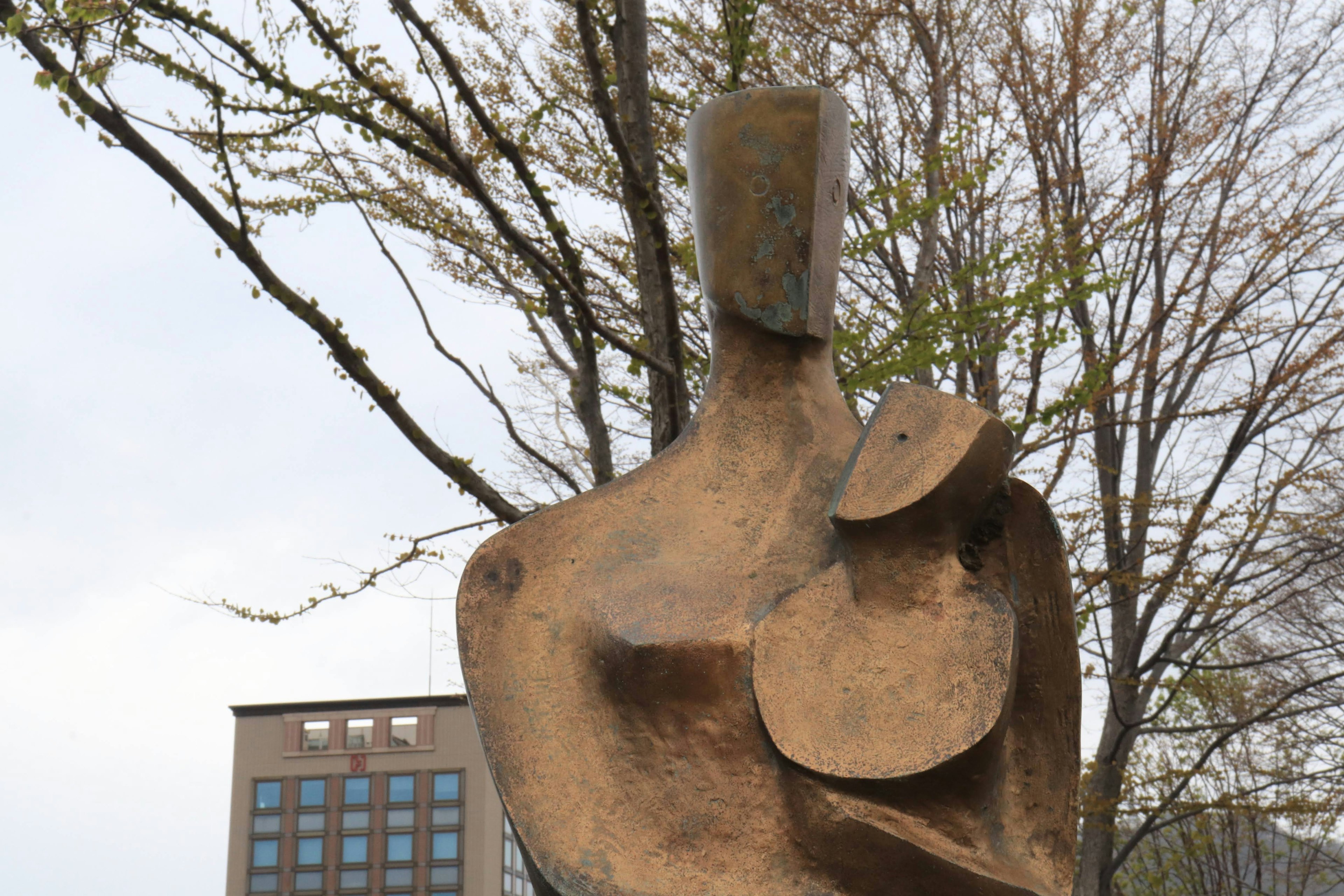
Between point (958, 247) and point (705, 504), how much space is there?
583 centimetres

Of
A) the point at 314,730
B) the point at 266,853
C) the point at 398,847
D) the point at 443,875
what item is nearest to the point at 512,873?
the point at 443,875

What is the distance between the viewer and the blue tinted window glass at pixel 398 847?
15328 mm

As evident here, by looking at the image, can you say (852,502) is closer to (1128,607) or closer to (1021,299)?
(1021,299)

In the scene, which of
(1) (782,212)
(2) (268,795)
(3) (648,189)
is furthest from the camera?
(2) (268,795)

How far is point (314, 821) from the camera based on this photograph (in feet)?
51.6

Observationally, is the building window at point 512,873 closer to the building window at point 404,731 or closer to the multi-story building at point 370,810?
the multi-story building at point 370,810

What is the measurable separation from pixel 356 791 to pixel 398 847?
815 millimetres

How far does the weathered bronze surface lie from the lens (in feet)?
5.95

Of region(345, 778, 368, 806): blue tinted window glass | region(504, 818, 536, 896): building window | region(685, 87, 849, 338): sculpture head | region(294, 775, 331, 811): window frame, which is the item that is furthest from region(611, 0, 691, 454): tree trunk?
region(294, 775, 331, 811): window frame

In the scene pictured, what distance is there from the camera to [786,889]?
1.81 metres

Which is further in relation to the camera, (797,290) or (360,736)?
(360,736)

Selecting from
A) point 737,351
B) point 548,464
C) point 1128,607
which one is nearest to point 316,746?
point 1128,607

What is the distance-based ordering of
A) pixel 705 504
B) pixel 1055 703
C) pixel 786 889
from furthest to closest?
pixel 705 504
pixel 1055 703
pixel 786 889

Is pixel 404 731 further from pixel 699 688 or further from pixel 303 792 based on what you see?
pixel 699 688
